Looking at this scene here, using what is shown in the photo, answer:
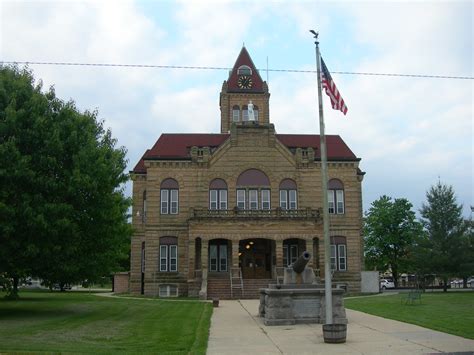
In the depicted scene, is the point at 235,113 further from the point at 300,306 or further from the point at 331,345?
the point at 331,345

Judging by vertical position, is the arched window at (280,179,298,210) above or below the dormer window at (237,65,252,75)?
below

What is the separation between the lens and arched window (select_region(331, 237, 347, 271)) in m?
46.9

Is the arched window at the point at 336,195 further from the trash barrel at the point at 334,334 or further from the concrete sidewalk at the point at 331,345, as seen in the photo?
the trash barrel at the point at 334,334

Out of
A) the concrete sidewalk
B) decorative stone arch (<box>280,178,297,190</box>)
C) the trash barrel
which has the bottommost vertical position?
the concrete sidewalk

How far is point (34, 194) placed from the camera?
23406 mm

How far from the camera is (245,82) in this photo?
204 ft

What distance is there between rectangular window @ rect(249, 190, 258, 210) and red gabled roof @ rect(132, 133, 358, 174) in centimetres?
557

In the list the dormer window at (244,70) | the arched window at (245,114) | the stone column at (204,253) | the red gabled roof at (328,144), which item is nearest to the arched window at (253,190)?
the red gabled roof at (328,144)

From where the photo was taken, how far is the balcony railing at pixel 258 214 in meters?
43.4

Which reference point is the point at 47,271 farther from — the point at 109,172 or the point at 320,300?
the point at 320,300

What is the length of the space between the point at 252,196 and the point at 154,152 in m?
9.31

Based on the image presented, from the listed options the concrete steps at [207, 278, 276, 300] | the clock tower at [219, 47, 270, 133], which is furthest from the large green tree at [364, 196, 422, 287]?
the concrete steps at [207, 278, 276, 300]

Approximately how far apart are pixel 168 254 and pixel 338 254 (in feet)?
47.7

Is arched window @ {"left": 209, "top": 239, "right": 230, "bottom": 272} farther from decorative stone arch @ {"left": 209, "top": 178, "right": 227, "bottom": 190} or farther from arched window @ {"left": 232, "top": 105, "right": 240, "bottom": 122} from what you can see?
arched window @ {"left": 232, "top": 105, "right": 240, "bottom": 122}
